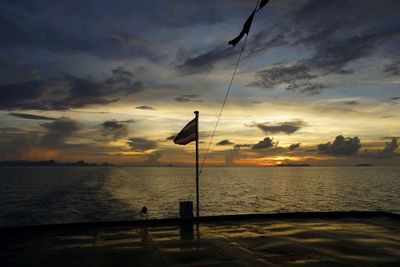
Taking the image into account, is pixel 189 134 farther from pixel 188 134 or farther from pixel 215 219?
pixel 215 219

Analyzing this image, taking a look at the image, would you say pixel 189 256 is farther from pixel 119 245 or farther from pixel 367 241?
pixel 367 241

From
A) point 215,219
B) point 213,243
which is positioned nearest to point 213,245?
point 213,243

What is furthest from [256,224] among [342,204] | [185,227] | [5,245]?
[342,204]

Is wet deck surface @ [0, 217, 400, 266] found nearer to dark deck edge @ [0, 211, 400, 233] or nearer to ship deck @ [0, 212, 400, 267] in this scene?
ship deck @ [0, 212, 400, 267]

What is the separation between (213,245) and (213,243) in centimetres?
39

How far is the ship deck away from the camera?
12641 mm

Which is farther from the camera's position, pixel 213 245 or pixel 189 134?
pixel 189 134

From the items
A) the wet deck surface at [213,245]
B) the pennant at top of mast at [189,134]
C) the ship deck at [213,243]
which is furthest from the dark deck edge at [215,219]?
the pennant at top of mast at [189,134]

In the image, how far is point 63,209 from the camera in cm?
7006

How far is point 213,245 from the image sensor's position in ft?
48.8

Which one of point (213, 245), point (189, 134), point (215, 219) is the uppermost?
point (189, 134)

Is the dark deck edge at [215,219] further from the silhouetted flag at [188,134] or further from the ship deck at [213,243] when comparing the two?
the silhouetted flag at [188,134]

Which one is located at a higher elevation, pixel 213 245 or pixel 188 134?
pixel 188 134

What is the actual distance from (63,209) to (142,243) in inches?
2364
